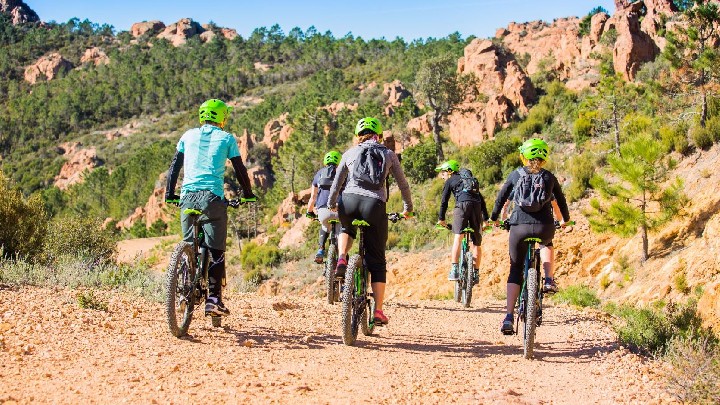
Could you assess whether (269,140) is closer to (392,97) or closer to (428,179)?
(392,97)

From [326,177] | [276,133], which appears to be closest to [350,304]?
[326,177]

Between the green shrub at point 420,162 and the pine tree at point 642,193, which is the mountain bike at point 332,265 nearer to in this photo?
the pine tree at point 642,193

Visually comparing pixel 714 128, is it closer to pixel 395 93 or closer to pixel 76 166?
pixel 395 93

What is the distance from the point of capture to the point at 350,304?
5.49 m

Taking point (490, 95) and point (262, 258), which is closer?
point (262, 258)

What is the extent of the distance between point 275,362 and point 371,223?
1.52 meters

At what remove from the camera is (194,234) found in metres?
5.29

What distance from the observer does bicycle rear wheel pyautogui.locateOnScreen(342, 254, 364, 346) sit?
17.9 ft

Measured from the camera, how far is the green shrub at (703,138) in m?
15.2

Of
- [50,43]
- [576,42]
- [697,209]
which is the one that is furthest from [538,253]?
[50,43]

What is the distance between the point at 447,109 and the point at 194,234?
43.2m

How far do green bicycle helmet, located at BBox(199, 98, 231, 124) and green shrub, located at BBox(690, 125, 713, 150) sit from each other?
45.0 feet

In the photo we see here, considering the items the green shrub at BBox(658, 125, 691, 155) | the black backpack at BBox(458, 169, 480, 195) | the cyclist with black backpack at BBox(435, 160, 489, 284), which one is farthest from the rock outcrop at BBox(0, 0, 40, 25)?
the black backpack at BBox(458, 169, 480, 195)

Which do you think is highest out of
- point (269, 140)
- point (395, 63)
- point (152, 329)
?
point (395, 63)
